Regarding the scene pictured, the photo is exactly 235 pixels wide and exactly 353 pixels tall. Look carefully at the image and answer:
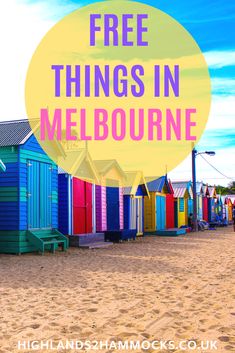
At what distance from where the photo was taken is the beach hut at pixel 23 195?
13984mm

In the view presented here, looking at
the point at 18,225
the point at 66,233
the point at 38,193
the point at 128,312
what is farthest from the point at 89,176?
the point at 128,312

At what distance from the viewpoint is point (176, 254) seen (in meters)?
14.6

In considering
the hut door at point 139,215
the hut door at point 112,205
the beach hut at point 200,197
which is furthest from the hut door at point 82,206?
the beach hut at point 200,197

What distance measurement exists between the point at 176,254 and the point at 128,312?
8.47m

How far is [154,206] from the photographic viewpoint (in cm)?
2722

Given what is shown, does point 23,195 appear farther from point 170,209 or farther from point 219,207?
point 219,207

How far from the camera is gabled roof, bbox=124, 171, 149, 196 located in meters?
22.8

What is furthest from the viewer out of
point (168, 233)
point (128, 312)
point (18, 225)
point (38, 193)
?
point (168, 233)

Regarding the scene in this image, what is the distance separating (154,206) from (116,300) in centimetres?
2019

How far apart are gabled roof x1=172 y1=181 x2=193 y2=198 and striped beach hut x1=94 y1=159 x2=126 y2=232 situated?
13.5 metres

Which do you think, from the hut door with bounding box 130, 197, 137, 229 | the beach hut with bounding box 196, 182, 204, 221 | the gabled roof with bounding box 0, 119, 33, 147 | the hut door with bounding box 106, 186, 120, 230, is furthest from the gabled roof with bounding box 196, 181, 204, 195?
the gabled roof with bounding box 0, 119, 33, 147

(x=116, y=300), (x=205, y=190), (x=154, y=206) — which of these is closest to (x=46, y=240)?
(x=116, y=300)

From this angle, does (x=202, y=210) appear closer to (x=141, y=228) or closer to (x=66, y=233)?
(x=141, y=228)

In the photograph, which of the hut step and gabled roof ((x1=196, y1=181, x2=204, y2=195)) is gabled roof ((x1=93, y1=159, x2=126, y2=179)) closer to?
the hut step
